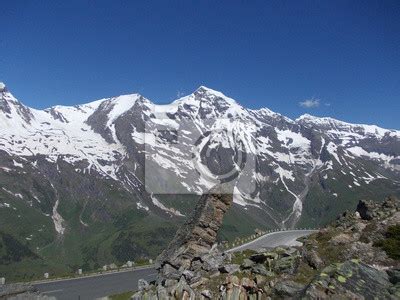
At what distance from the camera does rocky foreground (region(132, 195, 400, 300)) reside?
52.3ft

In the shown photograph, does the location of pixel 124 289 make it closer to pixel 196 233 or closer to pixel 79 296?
pixel 79 296

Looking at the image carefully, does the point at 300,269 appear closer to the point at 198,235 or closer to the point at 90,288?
the point at 198,235

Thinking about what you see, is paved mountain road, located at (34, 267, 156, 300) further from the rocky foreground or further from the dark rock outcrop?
the rocky foreground

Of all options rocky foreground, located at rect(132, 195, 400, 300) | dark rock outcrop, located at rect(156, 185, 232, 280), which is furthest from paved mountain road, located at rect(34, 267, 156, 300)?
rocky foreground, located at rect(132, 195, 400, 300)

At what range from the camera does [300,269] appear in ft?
72.1

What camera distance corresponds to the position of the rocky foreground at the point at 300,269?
15.9 meters

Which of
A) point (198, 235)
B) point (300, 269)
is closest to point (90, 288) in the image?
point (198, 235)

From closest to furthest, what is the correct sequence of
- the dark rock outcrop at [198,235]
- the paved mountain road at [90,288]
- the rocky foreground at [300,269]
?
the rocky foreground at [300,269] → the dark rock outcrop at [198,235] → the paved mountain road at [90,288]

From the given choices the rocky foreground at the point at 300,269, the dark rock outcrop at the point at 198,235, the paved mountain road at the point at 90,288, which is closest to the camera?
the rocky foreground at the point at 300,269

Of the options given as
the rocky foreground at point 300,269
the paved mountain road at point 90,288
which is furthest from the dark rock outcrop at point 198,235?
the paved mountain road at point 90,288

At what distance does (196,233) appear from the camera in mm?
30938

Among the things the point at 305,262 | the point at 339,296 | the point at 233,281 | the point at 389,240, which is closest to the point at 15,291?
the point at 233,281

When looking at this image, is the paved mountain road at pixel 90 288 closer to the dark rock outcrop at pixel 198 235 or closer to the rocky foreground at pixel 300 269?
the dark rock outcrop at pixel 198 235

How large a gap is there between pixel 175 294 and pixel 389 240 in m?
11.8
